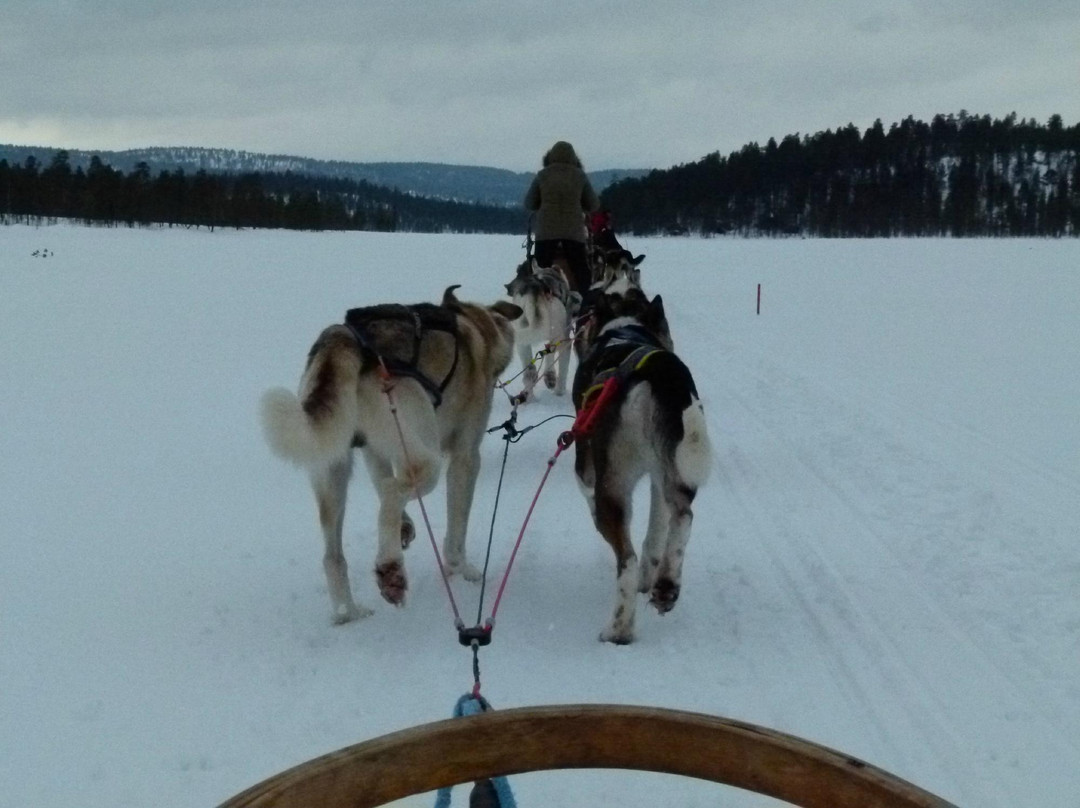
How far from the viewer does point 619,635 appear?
3.79 meters

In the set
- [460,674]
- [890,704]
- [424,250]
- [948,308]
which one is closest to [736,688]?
[890,704]

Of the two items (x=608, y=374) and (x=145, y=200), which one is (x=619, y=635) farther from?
(x=145, y=200)

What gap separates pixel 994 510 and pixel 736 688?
104 inches

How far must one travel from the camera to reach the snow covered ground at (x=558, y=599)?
2969 mm

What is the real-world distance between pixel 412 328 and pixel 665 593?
153cm


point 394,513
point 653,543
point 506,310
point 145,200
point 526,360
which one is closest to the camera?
point 394,513

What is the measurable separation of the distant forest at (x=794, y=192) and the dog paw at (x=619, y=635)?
64.9m

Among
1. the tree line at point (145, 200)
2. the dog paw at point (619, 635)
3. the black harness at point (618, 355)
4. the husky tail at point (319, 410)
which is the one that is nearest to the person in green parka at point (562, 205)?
the black harness at point (618, 355)

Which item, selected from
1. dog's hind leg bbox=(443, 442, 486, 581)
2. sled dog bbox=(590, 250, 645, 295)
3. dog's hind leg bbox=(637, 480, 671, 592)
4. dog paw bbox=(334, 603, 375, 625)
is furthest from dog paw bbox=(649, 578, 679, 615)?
sled dog bbox=(590, 250, 645, 295)

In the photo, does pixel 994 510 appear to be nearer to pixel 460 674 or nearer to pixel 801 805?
pixel 460 674

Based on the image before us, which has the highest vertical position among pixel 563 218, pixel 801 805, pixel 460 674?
pixel 563 218

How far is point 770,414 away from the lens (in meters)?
A: 8.40

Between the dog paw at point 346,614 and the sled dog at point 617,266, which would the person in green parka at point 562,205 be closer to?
the sled dog at point 617,266

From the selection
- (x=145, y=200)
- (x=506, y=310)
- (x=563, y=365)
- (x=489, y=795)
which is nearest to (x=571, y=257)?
(x=563, y=365)
